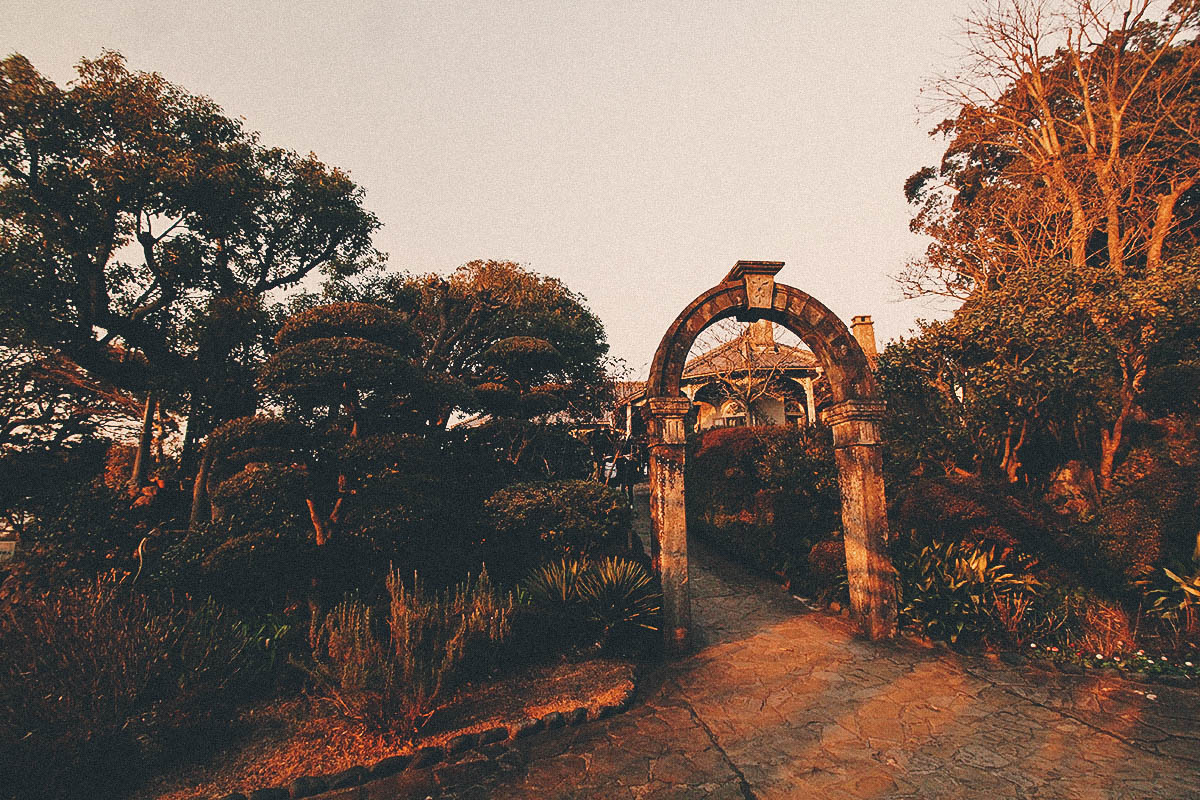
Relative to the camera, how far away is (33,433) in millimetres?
11062

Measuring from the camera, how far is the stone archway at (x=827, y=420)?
6641mm

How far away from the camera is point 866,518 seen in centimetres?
688

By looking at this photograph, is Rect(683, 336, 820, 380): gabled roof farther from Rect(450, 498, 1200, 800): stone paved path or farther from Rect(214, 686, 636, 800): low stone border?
Rect(214, 686, 636, 800): low stone border

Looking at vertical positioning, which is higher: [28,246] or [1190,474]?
[28,246]

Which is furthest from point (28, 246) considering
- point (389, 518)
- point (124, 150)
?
point (389, 518)

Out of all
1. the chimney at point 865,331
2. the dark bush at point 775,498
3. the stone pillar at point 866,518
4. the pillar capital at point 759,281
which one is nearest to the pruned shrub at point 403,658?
the stone pillar at point 866,518

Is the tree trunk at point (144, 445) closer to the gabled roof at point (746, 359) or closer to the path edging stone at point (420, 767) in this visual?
the path edging stone at point (420, 767)

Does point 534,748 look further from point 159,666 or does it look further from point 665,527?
point 159,666

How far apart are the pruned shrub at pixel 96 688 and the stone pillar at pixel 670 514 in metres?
4.65

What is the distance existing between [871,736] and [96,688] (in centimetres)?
663

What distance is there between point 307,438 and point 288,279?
679cm

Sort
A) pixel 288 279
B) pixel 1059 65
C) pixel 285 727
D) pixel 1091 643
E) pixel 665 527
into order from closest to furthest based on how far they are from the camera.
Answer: pixel 285 727 → pixel 1091 643 → pixel 665 527 → pixel 288 279 → pixel 1059 65

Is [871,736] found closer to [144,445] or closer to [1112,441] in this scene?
[1112,441]

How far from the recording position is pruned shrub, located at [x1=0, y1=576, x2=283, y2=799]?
3.88 m
